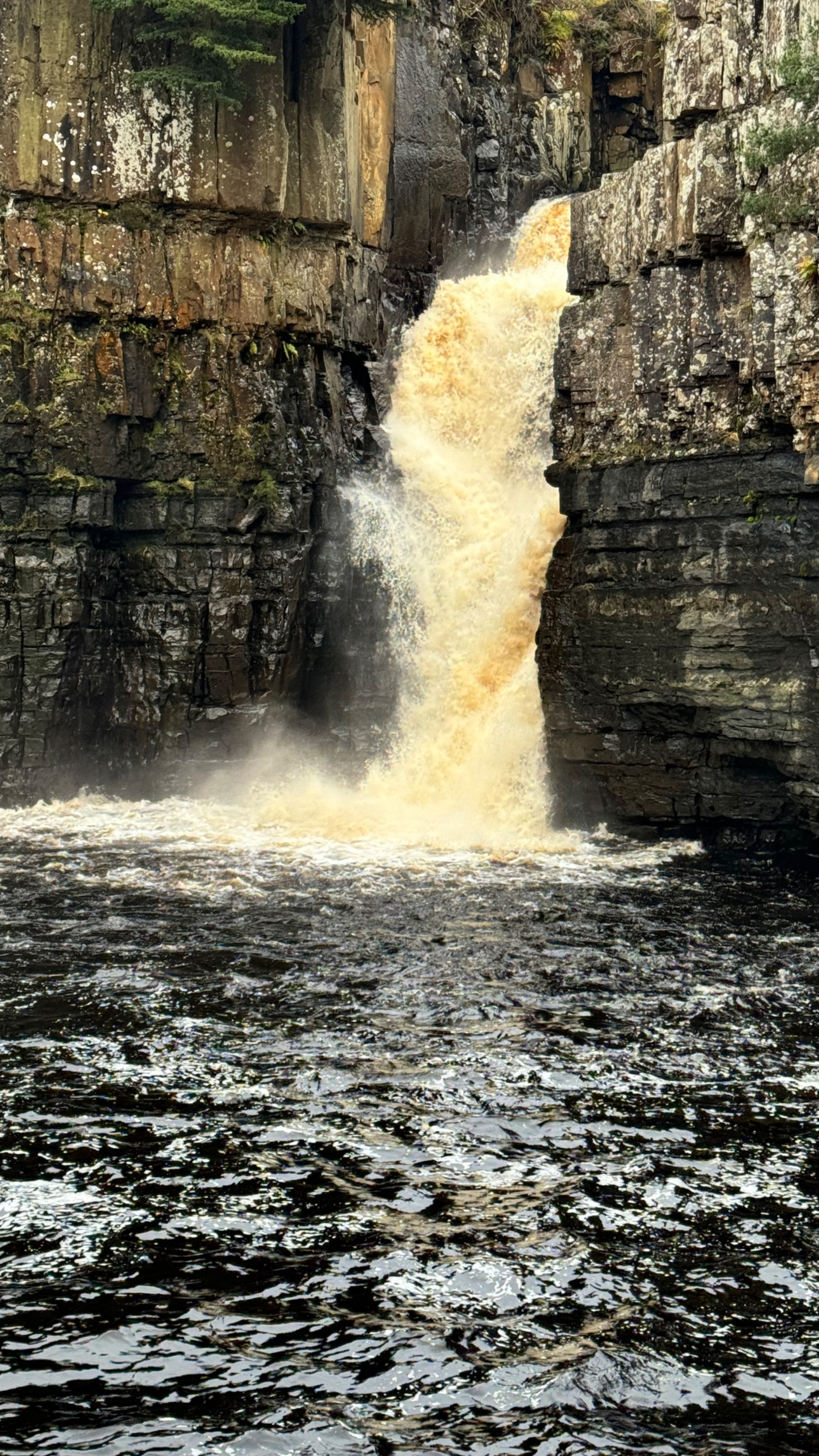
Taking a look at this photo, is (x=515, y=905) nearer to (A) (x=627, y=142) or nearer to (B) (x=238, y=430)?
(B) (x=238, y=430)

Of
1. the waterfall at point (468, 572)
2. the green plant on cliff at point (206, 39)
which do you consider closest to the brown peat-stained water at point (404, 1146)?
the waterfall at point (468, 572)

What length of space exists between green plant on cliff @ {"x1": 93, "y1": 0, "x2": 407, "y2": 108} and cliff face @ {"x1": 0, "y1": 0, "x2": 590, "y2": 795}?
48cm

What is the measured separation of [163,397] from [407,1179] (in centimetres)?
2085

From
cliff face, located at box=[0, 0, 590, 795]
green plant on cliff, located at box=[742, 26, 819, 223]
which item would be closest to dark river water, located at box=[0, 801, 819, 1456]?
cliff face, located at box=[0, 0, 590, 795]

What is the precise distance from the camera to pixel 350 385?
107ft

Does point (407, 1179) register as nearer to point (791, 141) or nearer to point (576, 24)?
point (791, 141)

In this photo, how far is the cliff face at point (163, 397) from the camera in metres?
28.8

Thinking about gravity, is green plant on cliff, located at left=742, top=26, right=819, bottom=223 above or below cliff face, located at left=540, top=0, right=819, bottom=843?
above

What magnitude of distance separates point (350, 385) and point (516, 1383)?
85.2 ft

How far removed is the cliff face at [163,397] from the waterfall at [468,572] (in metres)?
1.70

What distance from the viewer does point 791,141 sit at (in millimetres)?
22672

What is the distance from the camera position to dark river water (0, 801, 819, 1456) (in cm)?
918

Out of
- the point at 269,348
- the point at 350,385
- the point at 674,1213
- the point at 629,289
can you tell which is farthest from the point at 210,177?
the point at 674,1213

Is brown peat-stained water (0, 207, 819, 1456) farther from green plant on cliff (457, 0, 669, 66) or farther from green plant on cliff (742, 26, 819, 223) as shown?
green plant on cliff (457, 0, 669, 66)
